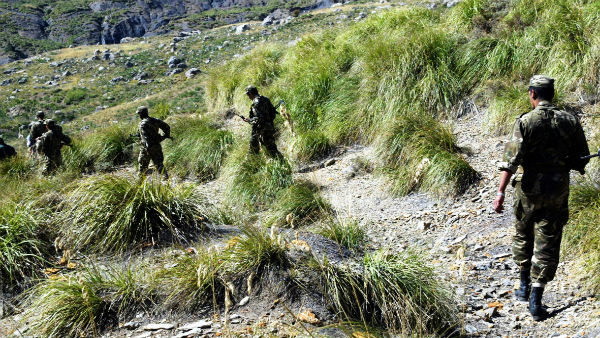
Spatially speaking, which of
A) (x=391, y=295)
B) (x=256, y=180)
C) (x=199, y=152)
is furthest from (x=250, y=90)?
(x=391, y=295)

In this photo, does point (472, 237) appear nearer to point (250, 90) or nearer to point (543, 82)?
point (543, 82)

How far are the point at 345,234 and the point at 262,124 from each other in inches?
163

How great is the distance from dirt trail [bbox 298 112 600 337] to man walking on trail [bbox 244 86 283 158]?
106 cm

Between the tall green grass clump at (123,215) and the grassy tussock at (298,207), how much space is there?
154 cm

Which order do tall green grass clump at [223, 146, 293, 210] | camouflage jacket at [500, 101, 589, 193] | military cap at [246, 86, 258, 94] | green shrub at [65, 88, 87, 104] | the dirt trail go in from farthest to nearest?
green shrub at [65, 88, 87, 104], military cap at [246, 86, 258, 94], tall green grass clump at [223, 146, 293, 210], the dirt trail, camouflage jacket at [500, 101, 589, 193]

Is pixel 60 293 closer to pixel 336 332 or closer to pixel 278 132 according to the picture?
pixel 336 332

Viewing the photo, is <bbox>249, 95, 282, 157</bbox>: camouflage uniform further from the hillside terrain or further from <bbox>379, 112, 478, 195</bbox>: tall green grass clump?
<bbox>379, 112, 478, 195</bbox>: tall green grass clump

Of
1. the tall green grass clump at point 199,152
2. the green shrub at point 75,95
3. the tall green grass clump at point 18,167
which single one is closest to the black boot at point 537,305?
the tall green grass clump at point 199,152

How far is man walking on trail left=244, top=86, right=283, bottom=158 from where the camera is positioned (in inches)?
367

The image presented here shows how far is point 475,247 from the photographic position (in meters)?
5.62

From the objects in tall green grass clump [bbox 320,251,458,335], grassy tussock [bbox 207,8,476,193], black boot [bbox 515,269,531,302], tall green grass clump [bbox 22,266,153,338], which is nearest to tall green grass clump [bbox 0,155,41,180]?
grassy tussock [bbox 207,8,476,193]

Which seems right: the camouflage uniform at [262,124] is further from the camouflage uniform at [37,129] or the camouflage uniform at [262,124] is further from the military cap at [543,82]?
the camouflage uniform at [37,129]

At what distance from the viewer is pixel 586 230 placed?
4.79 m

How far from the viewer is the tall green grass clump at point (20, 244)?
16.6 ft
